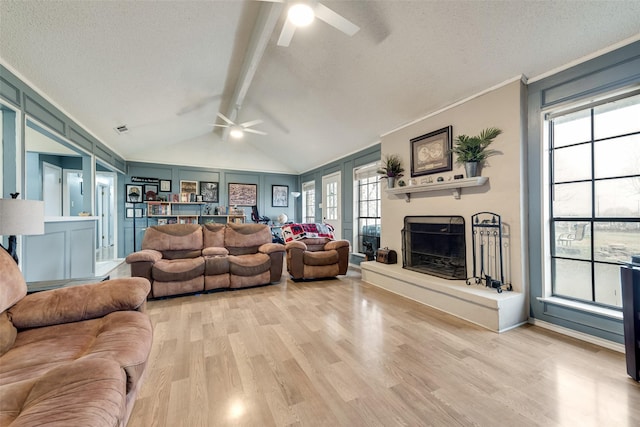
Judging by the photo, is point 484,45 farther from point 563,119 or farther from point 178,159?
point 178,159

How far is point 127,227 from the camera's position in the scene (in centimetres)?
625

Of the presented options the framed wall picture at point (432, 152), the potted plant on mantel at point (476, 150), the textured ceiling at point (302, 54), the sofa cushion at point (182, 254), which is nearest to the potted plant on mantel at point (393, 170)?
the framed wall picture at point (432, 152)

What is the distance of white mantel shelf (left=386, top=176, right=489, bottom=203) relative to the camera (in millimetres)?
2929

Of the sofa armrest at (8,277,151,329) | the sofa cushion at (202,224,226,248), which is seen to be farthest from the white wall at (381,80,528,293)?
the sofa armrest at (8,277,151,329)

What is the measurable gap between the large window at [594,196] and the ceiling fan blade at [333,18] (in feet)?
7.19

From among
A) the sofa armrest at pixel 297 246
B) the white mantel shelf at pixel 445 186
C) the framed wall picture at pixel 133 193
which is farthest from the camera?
the framed wall picture at pixel 133 193

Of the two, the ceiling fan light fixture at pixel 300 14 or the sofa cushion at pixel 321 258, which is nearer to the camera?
the ceiling fan light fixture at pixel 300 14

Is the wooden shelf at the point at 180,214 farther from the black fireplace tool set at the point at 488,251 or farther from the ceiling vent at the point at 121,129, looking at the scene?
the black fireplace tool set at the point at 488,251

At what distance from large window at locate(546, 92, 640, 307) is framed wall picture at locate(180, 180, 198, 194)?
23.9ft

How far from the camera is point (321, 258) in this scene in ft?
14.1

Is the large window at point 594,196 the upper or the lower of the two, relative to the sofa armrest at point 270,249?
upper

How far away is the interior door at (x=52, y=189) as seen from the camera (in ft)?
16.4

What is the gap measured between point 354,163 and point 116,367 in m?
5.08

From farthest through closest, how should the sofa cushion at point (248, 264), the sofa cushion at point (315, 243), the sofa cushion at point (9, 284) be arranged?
the sofa cushion at point (315, 243) → the sofa cushion at point (248, 264) → the sofa cushion at point (9, 284)
